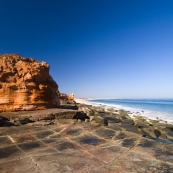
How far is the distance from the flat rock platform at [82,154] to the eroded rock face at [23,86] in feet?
12.3

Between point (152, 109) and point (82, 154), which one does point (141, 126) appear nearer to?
point (82, 154)

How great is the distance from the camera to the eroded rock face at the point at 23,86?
786cm

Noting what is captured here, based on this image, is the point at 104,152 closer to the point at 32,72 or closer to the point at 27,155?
the point at 27,155

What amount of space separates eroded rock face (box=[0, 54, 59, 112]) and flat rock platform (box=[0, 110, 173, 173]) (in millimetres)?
3739

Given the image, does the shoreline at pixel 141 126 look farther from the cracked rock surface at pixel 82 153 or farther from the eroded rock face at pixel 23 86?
the eroded rock face at pixel 23 86

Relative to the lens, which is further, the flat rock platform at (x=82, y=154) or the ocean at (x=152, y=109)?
the ocean at (x=152, y=109)

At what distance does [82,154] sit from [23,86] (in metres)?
6.32

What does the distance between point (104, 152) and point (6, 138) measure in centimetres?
273

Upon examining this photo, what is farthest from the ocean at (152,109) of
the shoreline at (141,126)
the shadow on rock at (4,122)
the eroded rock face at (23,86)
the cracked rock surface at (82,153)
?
the shadow on rock at (4,122)

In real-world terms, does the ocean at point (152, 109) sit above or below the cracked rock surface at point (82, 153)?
below

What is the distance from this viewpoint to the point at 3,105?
25.1 ft

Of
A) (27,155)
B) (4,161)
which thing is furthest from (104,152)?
(4,161)

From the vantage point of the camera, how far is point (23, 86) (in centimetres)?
816

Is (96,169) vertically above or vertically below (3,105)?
below
